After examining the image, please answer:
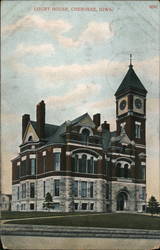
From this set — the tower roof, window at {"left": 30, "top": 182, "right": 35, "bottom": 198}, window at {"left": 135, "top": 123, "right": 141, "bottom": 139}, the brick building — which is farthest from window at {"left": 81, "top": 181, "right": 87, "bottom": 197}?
the tower roof

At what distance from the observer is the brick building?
24.8ft

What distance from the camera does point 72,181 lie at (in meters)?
7.58

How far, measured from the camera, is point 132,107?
819 cm

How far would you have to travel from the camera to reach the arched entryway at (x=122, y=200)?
7.78 meters

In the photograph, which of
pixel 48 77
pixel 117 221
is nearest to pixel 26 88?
pixel 48 77

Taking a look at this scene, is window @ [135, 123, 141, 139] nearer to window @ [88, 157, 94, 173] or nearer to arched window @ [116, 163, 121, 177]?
arched window @ [116, 163, 121, 177]

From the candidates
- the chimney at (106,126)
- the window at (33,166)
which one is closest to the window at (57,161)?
the window at (33,166)

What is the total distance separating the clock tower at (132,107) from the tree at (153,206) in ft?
3.40

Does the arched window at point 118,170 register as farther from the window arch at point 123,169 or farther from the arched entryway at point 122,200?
the arched entryway at point 122,200

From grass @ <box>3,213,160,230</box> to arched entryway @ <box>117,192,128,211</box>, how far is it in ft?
0.59

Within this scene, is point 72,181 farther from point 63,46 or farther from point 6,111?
point 63,46

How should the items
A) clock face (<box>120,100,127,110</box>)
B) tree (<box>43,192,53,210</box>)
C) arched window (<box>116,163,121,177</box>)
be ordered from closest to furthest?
tree (<box>43,192,53,210</box>) → arched window (<box>116,163,121,177</box>) → clock face (<box>120,100,127,110</box>)

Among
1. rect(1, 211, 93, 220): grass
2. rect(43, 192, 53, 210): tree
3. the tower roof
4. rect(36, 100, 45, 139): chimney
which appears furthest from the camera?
the tower roof

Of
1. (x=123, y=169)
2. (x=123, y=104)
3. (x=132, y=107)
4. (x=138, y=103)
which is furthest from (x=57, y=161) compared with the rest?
(x=138, y=103)
